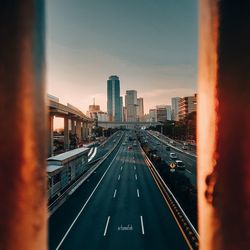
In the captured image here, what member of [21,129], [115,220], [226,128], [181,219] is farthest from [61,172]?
[226,128]

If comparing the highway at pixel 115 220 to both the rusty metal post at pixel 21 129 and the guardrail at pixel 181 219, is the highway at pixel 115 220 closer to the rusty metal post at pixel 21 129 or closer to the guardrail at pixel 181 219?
the guardrail at pixel 181 219

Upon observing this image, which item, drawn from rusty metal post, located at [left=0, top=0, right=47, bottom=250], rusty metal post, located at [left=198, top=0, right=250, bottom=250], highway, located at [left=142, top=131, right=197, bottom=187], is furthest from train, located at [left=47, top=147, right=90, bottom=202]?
rusty metal post, located at [left=198, top=0, right=250, bottom=250]

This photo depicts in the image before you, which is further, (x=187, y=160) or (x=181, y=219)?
(x=187, y=160)

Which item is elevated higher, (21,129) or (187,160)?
(21,129)

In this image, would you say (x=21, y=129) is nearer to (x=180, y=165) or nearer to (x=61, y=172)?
(x=61, y=172)

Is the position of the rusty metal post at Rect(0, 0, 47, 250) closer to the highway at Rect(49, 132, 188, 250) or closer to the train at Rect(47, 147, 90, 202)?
the highway at Rect(49, 132, 188, 250)

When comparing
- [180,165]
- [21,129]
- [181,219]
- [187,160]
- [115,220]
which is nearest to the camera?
[21,129]

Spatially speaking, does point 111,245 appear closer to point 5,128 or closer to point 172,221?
point 172,221
